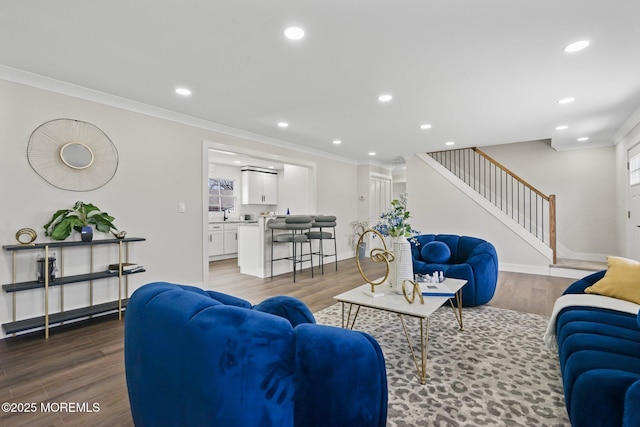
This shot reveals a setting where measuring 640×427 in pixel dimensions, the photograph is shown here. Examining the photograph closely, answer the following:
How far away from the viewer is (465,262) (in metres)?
3.88

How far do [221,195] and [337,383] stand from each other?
25.0 ft

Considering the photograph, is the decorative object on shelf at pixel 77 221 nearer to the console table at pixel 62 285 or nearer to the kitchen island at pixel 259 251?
the console table at pixel 62 285

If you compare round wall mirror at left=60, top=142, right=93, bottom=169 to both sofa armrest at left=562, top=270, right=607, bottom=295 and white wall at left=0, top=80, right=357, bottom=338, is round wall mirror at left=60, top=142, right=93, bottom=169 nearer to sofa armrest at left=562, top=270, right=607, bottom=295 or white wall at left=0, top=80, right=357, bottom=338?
white wall at left=0, top=80, right=357, bottom=338

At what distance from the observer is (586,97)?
3.51m

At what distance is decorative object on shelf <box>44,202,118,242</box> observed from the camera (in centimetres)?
300

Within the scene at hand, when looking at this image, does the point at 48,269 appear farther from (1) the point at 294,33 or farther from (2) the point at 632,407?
(2) the point at 632,407

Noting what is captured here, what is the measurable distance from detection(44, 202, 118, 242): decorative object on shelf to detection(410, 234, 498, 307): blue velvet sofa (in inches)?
133

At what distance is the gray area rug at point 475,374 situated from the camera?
67.2 inches

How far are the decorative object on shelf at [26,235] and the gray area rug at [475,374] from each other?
2.90 meters

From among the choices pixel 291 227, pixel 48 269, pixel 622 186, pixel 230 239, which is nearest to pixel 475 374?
pixel 291 227

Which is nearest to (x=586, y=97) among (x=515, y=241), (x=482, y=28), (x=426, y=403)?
(x=482, y=28)

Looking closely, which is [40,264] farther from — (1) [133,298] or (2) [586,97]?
(2) [586,97]

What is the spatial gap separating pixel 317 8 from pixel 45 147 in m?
2.99

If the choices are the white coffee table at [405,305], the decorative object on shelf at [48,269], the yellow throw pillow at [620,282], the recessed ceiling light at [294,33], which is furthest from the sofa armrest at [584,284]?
the decorative object on shelf at [48,269]
